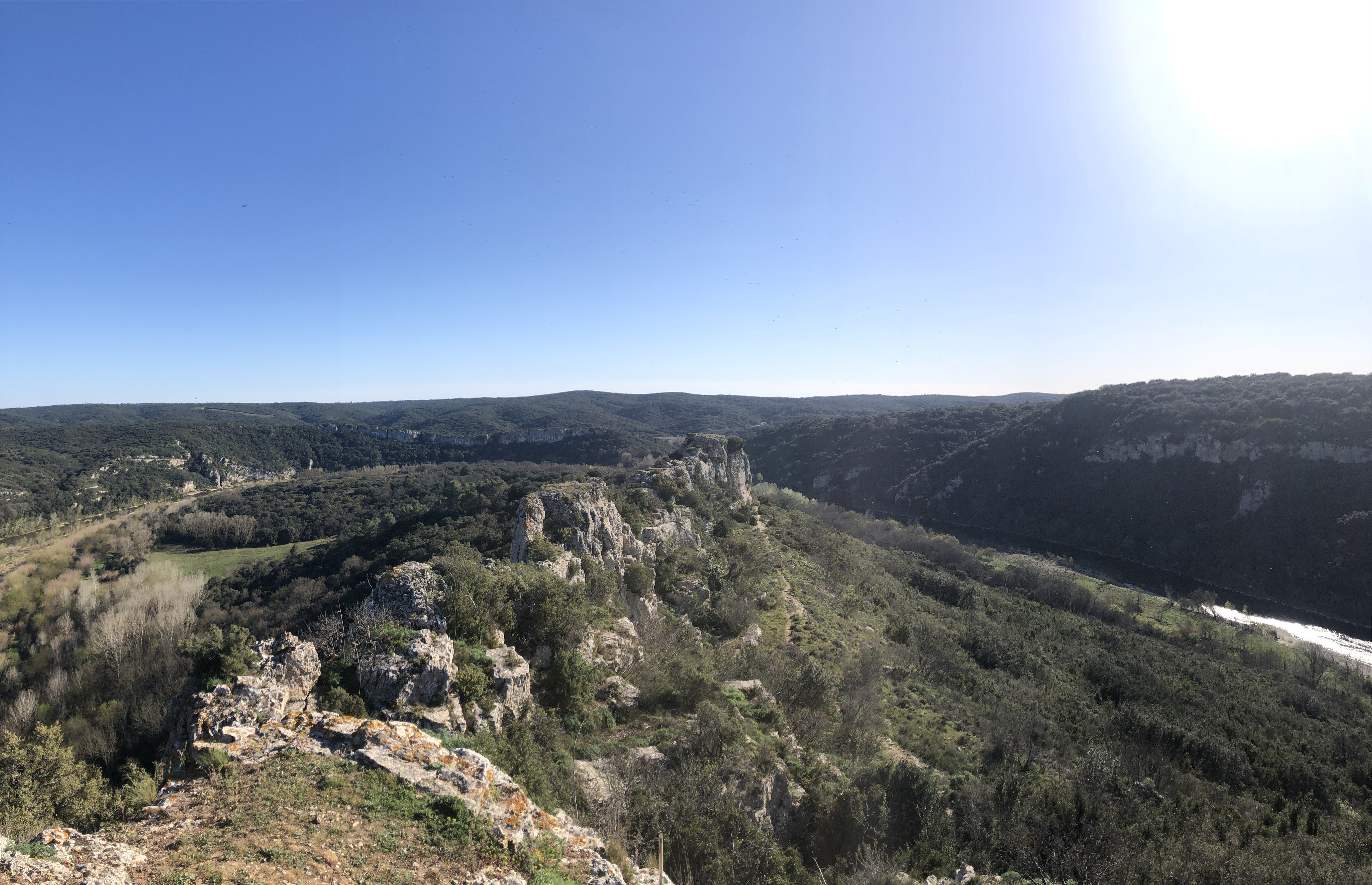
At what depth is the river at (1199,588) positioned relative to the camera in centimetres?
6500

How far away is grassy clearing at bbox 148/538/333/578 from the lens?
62938 mm

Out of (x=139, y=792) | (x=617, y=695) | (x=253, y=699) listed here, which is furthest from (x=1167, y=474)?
(x=139, y=792)

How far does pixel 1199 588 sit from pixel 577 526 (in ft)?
350

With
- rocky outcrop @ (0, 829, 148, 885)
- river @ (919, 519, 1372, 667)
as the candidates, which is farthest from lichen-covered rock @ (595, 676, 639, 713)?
river @ (919, 519, 1372, 667)

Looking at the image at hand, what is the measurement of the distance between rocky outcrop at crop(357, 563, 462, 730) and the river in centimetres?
9120

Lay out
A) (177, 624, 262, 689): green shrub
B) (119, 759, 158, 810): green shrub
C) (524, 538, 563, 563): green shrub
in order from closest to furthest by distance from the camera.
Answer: (119, 759, 158, 810): green shrub
(177, 624, 262, 689): green shrub
(524, 538, 563, 563): green shrub

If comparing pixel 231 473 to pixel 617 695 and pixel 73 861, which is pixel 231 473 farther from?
pixel 73 861

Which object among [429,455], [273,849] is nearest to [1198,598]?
[273,849]

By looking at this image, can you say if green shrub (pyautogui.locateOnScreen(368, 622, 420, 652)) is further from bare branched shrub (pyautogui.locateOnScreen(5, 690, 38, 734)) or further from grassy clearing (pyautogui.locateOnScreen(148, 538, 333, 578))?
grassy clearing (pyautogui.locateOnScreen(148, 538, 333, 578))

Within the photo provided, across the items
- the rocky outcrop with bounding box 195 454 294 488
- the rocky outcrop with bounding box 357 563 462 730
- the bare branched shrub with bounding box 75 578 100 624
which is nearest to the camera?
the rocky outcrop with bounding box 357 563 462 730

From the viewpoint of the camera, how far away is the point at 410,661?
1203 centimetres

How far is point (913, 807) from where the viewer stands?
53.9ft

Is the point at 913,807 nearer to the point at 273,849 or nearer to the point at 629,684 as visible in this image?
the point at 629,684

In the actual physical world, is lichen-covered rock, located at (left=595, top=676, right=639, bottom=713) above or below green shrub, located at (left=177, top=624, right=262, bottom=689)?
below
